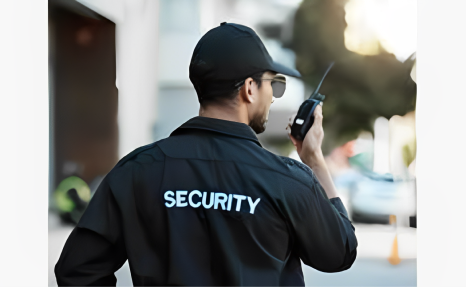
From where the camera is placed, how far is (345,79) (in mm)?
1744

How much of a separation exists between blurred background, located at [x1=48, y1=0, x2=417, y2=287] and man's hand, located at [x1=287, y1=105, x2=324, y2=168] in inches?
12.6

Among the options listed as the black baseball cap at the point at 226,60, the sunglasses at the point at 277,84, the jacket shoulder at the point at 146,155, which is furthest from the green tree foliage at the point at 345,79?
the jacket shoulder at the point at 146,155

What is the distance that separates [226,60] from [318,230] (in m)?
0.42

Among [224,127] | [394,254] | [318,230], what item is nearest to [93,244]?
[224,127]

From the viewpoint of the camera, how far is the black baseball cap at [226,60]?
97cm

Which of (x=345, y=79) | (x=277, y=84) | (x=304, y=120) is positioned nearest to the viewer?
(x=277, y=84)

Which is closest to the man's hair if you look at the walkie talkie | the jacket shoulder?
the jacket shoulder

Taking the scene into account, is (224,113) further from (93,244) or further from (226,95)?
(93,244)

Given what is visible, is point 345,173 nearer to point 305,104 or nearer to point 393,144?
point 393,144

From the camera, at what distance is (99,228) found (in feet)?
3.08

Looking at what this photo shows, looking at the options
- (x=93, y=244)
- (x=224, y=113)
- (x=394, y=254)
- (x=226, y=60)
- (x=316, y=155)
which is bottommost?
(x=394, y=254)

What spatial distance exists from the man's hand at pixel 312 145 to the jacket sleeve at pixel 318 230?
33 centimetres

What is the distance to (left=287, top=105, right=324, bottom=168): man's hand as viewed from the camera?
1289 millimetres
